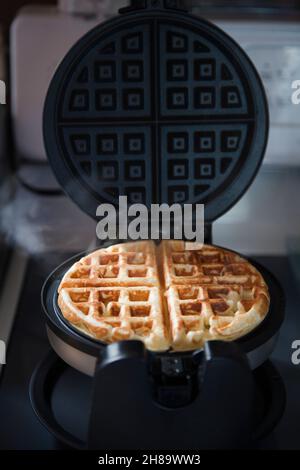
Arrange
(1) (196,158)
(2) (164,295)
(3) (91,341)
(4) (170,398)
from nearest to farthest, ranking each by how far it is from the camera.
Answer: (4) (170,398) → (3) (91,341) → (2) (164,295) → (1) (196,158)

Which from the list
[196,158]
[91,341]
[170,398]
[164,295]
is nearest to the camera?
[170,398]

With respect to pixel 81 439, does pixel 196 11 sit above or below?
above

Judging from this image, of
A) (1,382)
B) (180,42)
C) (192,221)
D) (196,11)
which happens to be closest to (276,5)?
(196,11)

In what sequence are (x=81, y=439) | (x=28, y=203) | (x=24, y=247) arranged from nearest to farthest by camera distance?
(x=81, y=439) < (x=24, y=247) < (x=28, y=203)

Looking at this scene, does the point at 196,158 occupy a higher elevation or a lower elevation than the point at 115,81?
lower

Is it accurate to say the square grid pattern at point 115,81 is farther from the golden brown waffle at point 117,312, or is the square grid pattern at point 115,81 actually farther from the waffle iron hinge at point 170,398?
the waffle iron hinge at point 170,398

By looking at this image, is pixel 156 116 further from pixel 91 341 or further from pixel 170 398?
pixel 170 398

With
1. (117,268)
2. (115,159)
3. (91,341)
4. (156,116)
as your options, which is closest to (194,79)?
(156,116)
